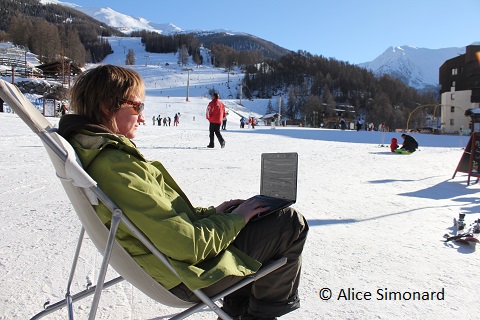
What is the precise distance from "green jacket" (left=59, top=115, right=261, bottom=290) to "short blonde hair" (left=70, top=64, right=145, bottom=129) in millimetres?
192

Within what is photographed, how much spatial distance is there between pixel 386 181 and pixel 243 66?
513ft

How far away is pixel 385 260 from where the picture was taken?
2.87 metres

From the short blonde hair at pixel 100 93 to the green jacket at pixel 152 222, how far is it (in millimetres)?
192

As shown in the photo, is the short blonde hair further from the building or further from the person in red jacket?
the building

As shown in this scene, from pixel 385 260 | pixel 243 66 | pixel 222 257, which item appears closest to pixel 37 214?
pixel 222 257

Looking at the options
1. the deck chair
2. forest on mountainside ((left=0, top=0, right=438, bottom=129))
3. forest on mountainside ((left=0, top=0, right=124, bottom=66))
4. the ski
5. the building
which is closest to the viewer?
the deck chair

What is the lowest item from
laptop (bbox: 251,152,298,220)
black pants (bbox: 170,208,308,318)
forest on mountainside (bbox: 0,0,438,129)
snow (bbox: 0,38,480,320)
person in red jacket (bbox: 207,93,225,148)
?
snow (bbox: 0,38,480,320)

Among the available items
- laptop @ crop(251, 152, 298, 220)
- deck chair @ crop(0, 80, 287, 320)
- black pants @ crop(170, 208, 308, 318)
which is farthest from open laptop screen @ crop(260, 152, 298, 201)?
deck chair @ crop(0, 80, 287, 320)

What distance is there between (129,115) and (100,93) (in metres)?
0.16

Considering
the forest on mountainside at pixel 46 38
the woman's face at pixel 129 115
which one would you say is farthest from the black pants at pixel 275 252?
the forest on mountainside at pixel 46 38

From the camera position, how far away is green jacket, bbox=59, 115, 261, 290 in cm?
130

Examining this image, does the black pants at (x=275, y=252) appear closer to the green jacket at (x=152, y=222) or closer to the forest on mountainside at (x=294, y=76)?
the green jacket at (x=152, y=222)

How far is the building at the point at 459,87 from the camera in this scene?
51.9 m

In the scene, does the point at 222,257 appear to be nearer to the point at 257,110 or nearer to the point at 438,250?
the point at 438,250
